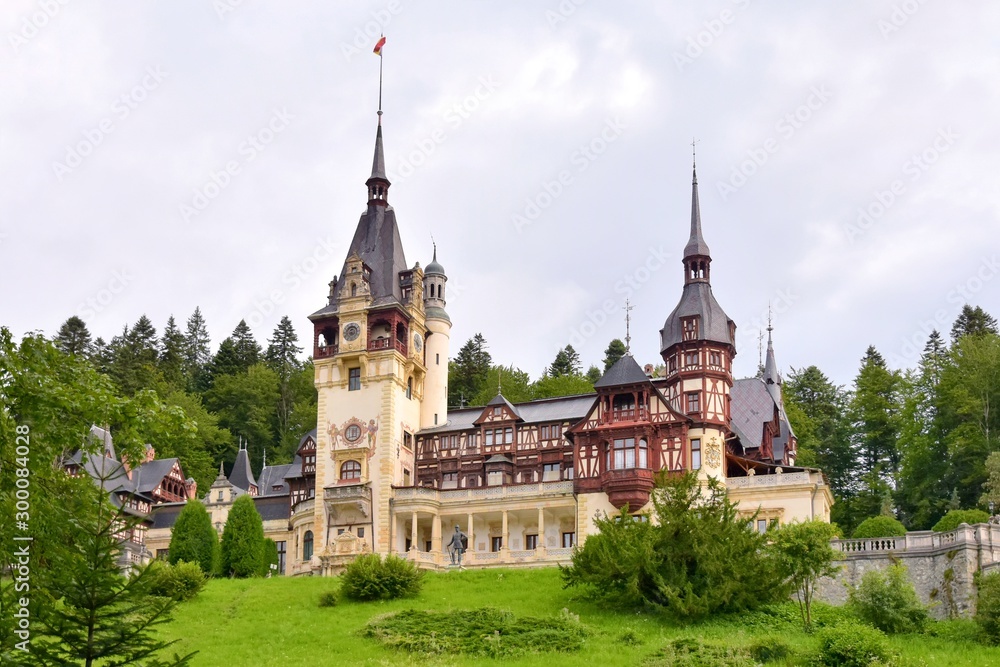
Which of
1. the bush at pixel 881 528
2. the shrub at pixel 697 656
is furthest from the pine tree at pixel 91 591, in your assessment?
the bush at pixel 881 528

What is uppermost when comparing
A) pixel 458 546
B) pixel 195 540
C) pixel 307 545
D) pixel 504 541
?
pixel 195 540

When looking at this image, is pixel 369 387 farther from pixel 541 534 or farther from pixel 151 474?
pixel 151 474

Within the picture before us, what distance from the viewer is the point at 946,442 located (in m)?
73.5

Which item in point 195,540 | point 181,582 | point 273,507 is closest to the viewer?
point 181,582

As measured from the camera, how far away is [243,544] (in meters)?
59.8

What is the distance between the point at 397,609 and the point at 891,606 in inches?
686

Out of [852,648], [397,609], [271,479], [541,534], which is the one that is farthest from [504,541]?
[852,648]

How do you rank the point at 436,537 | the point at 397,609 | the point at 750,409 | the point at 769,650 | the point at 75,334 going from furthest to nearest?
1. the point at 75,334
2. the point at 750,409
3. the point at 436,537
4. the point at 397,609
5. the point at 769,650

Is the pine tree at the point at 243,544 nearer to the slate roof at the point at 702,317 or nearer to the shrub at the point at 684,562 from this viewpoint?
the shrub at the point at 684,562

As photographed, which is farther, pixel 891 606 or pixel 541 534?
pixel 541 534

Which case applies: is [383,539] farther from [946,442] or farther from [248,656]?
[946,442]

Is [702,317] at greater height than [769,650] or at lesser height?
greater

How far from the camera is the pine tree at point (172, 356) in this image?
337 ft

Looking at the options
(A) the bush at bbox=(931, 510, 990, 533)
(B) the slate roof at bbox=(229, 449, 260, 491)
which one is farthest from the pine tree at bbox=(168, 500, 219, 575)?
(A) the bush at bbox=(931, 510, 990, 533)
